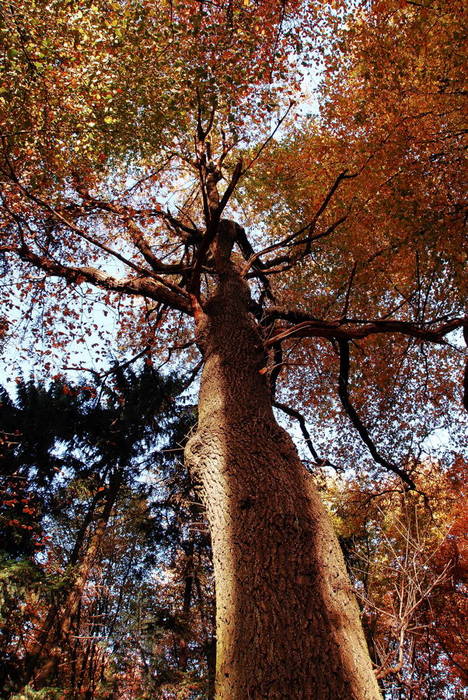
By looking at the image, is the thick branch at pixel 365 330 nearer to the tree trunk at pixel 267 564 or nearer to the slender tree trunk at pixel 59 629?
the tree trunk at pixel 267 564

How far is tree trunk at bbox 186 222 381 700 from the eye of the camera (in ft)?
6.23

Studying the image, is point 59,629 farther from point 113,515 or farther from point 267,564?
point 267,564

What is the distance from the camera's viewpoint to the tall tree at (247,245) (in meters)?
2.23

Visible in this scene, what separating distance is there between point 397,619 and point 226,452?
1.51 m

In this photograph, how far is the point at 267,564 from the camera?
7.59 feet

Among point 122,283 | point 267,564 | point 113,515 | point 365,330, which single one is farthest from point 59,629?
point 365,330

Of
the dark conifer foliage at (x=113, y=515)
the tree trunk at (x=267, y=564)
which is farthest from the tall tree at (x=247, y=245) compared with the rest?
the dark conifer foliage at (x=113, y=515)

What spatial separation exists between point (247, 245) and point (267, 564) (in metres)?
6.28

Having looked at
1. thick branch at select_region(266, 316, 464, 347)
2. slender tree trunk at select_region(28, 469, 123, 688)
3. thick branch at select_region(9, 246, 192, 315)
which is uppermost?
thick branch at select_region(9, 246, 192, 315)

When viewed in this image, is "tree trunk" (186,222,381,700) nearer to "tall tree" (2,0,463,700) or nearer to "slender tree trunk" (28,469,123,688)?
"tall tree" (2,0,463,700)

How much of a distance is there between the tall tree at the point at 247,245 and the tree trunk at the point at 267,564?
0.03 ft

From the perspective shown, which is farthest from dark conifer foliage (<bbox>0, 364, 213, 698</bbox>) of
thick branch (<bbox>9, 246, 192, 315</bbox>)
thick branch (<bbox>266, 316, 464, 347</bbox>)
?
thick branch (<bbox>266, 316, 464, 347</bbox>)

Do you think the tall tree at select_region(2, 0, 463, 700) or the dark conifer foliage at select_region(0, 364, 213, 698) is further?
the dark conifer foliage at select_region(0, 364, 213, 698)

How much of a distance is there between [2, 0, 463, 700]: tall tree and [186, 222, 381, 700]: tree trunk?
0.01m
